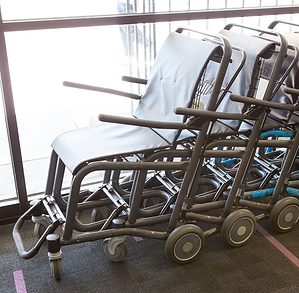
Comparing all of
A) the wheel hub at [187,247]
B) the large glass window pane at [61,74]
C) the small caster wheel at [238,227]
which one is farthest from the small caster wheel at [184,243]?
the large glass window pane at [61,74]

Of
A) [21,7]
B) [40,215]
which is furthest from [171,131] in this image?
[21,7]

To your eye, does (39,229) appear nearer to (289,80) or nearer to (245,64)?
(245,64)

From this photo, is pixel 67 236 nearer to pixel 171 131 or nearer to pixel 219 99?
pixel 171 131

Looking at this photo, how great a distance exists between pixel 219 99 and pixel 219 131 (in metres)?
0.17

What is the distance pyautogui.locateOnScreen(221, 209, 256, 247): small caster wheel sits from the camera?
216 cm

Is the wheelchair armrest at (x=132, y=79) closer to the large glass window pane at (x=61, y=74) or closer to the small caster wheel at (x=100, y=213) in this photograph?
the large glass window pane at (x=61, y=74)

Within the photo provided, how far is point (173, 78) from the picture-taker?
6.95ft

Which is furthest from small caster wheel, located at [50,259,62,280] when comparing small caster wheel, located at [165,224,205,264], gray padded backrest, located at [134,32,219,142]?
gray padded backrest, located at [134,32,219,142]

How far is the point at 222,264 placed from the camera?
7.02 ft

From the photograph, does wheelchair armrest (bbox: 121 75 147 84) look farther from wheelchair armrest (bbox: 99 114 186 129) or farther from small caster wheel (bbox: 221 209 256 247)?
small caster wheel (bbox: 221 209 256 247)

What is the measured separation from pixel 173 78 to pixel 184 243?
826mm

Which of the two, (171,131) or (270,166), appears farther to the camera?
(270,166)

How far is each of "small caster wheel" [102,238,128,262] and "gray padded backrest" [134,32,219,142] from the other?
0.60m

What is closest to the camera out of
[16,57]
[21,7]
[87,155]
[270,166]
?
[87,155]
